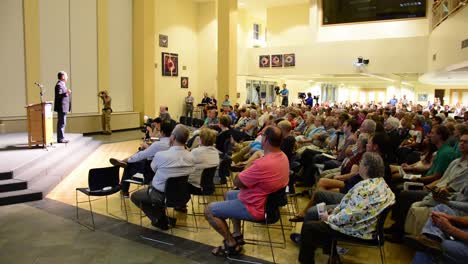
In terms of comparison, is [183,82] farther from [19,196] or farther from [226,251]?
[226,251]

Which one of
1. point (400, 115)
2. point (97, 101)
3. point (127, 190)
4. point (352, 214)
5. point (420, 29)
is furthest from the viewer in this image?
point (420, 29)

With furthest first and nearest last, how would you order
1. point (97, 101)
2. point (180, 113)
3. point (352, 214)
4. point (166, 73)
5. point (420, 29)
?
point (180, 113), point (166, 73), point (420, 29), point (97, 101), point (352, 214)

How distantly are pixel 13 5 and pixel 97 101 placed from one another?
12.6 feet

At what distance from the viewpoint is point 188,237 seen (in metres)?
4.29

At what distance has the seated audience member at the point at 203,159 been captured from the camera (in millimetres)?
4609

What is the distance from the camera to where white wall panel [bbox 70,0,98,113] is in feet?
41.0

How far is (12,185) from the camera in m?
5.55

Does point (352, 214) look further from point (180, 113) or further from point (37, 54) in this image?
point (180, 113)

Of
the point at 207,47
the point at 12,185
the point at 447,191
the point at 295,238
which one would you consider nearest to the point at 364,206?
the point at 447,191

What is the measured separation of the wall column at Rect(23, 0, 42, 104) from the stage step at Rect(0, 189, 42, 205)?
20.6ft

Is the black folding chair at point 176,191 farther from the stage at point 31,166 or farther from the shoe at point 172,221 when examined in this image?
the stage at point 31,166

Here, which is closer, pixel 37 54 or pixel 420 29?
pixel 37 54

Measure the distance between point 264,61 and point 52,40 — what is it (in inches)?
380

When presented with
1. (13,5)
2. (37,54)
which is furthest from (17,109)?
(13,5)
